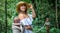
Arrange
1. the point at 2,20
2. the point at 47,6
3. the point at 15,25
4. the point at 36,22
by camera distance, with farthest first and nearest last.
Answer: the point at 47,6
the point at 36,22
the point at 2,20
the point at 15,25

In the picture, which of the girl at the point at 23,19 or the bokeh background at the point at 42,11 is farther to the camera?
the bokeh background at the point at 42,11

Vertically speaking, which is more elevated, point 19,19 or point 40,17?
point 19,19

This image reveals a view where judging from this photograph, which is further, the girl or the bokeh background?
the bokeh background

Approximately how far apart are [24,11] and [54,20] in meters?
2.80

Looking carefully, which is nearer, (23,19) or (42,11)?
(23,19)

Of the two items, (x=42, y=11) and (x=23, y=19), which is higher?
(x=23, y=19)

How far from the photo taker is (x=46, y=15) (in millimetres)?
5336

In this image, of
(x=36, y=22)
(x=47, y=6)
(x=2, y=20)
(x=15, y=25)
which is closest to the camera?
(x=15, y=25)

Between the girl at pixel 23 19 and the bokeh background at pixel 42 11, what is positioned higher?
the girl at pixel 23 19

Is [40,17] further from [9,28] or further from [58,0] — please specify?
[9,28]

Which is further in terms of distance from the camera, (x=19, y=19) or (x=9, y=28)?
(x=9, y=28)

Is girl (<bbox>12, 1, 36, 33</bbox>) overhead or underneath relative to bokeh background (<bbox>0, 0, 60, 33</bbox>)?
overhead

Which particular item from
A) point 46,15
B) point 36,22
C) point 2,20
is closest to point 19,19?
point 2,20

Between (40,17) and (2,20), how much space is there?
1.13 meters
